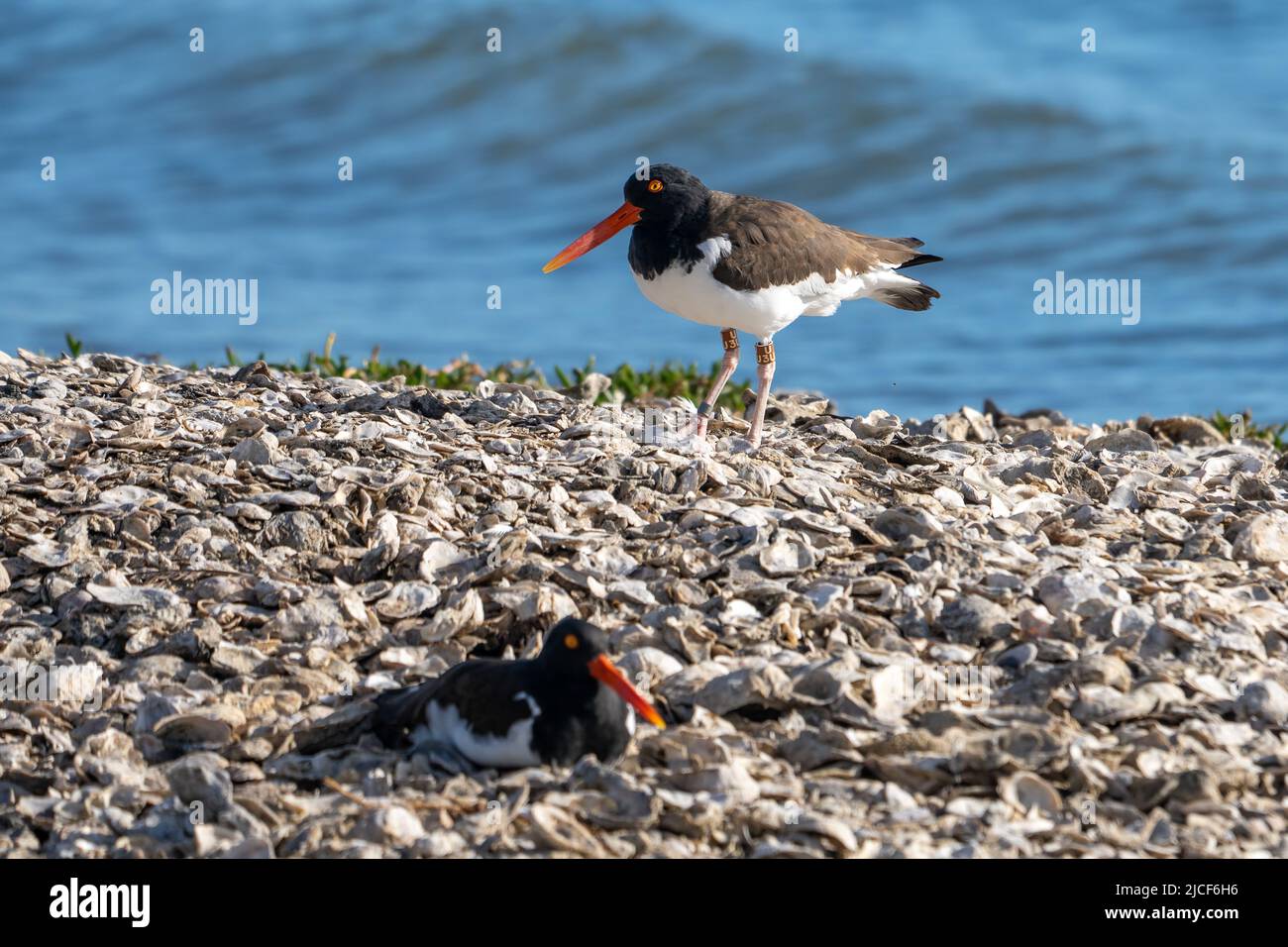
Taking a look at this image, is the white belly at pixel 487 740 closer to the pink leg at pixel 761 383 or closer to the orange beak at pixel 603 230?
the pink leg at pixel 761 383

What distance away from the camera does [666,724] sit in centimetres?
434

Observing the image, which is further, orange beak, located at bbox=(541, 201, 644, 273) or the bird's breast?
orange beak, located at bbox=(541, 201, 644, 273)

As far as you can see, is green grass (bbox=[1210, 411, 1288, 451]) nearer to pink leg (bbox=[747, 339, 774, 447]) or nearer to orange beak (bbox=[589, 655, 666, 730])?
pink leg (bbox=[747, 339, 774, 447])

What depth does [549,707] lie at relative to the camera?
4.06 metres

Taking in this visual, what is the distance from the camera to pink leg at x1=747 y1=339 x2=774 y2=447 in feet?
21.7

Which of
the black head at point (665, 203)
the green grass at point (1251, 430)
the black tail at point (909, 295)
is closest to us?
the black head at point (665, 203)

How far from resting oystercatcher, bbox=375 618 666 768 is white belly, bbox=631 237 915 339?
112 inches

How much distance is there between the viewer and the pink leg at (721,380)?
260 inches

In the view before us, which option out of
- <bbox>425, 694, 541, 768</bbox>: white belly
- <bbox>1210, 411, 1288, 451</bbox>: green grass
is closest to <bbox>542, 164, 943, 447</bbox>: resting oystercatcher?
<bbox>425, 694, 541, 768</bbox>: white belly

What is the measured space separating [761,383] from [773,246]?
0.65m

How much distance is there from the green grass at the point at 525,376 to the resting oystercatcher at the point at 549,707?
15.6 feet

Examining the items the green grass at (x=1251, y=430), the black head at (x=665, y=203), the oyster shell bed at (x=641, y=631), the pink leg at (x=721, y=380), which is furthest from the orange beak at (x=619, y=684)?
the green grass at (x=1251, y=430)
